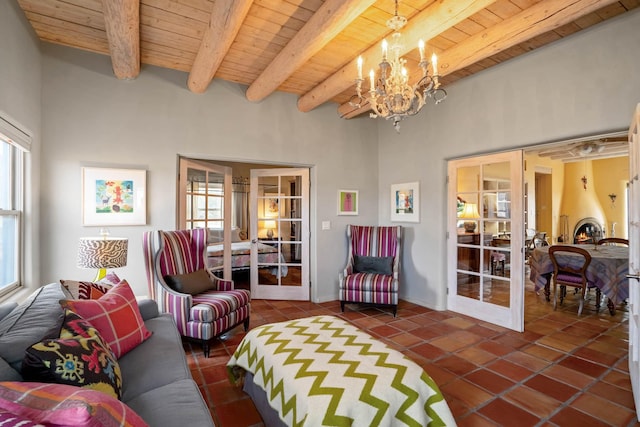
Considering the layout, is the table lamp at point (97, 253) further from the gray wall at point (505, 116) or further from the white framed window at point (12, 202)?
the gray wall at point (505, 116)

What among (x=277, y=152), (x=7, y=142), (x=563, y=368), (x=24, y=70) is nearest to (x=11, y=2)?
(x=24, y=70)

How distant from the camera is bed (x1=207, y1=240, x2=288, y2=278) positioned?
4.31 meters

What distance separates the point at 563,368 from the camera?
2561mm

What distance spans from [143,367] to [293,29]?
270 cm

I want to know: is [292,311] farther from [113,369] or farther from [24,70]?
[24,70]

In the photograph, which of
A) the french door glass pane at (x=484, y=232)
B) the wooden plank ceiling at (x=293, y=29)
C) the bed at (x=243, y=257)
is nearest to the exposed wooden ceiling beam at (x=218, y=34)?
the wooden plank ceiling at (x=293, y=29)

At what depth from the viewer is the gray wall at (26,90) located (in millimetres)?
2184

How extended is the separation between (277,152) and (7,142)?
256 centimetres

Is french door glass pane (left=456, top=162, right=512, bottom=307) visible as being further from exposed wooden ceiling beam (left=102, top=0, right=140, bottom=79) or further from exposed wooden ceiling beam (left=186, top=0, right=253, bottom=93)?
exposed wooden ceiling beam (left=102, top=0, right=140, bottom=79)

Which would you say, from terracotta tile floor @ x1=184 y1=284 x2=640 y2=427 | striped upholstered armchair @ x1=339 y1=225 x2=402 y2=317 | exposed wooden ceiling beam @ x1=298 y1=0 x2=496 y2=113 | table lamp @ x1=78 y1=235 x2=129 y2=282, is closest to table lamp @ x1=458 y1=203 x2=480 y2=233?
striped upholstered armchair @ x1=339 y1=225 x2=402 y2=317

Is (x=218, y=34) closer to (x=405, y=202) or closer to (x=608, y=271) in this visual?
(x=405, y=202)

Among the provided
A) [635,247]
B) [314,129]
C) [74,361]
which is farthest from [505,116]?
[74,361]

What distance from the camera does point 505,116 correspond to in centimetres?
334

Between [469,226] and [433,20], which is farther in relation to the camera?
[469,226]
